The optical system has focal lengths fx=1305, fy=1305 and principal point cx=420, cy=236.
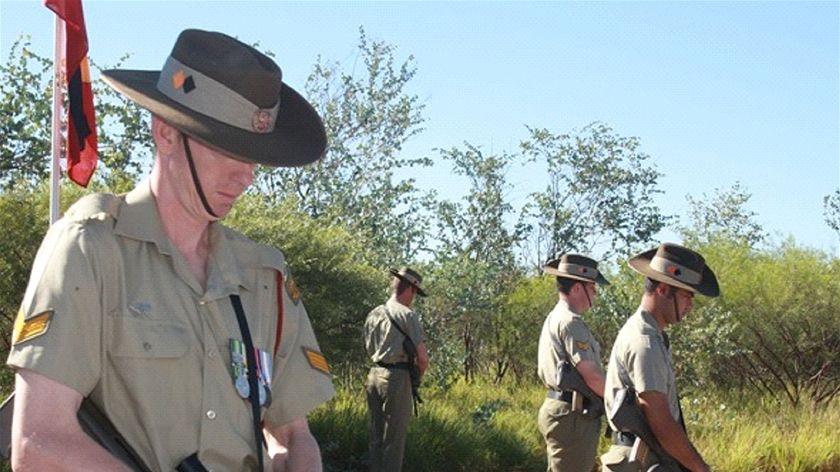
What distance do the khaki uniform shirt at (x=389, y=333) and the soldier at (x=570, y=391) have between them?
2072mm

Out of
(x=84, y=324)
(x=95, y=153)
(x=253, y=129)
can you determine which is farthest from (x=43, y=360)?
(x=95, y=153)

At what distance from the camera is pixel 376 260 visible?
17.1 meters

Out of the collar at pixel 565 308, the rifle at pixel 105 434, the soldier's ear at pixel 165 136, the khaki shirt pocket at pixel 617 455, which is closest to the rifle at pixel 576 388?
the collar at pixel 565 308

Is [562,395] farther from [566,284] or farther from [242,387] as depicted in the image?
[242,387]

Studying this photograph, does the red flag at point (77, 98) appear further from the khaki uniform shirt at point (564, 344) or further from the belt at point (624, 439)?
the belt at point (624, 439)

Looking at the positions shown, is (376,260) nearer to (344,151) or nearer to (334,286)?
(334,286)

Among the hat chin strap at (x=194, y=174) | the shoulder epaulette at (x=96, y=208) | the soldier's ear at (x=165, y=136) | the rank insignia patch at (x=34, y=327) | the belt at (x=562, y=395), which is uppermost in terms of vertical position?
the soldier's ear at (x=165, y=136)

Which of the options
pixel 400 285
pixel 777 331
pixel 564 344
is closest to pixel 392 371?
pixel 400 285

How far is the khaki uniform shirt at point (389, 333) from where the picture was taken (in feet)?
37.2

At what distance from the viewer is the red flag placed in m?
8.26

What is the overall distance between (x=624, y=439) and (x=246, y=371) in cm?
392

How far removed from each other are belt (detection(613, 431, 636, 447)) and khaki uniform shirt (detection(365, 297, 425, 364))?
5028mm

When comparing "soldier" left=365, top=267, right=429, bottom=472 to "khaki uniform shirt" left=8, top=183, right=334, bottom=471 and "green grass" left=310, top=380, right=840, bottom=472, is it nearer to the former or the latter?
"green grass" left=310, top=380, right=840, bottom=472

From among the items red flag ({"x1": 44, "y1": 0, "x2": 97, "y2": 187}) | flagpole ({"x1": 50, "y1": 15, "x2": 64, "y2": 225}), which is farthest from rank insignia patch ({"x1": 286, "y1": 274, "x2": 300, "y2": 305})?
red flag ({"x1": 44, "y1": 0, "x2": 97, "y2": 187})
